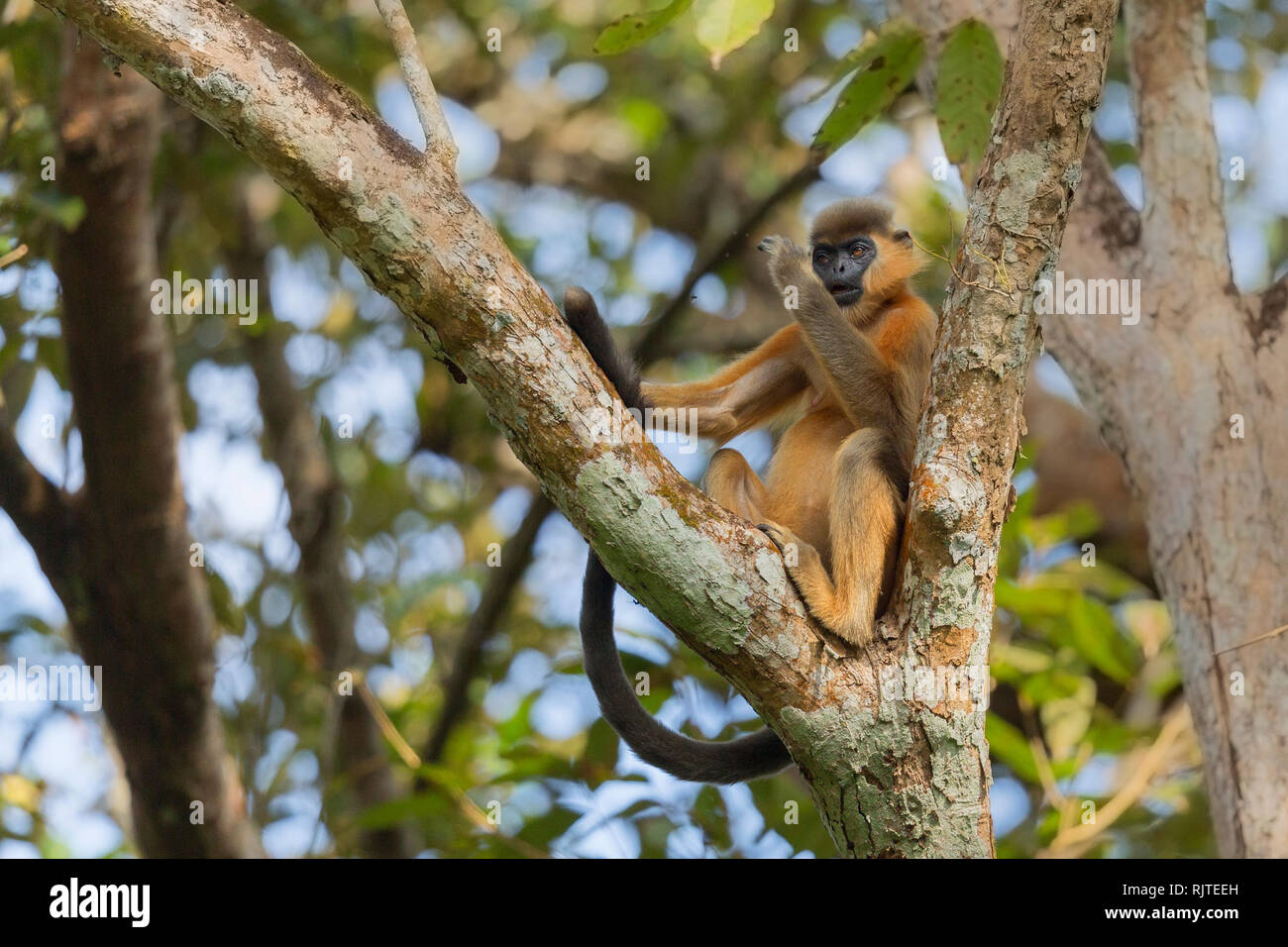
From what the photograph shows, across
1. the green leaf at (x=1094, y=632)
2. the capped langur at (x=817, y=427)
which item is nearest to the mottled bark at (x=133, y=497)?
the capped langur at (x=817, y=427)

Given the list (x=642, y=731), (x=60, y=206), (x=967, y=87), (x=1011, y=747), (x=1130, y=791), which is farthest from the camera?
(x=1130, y=791)

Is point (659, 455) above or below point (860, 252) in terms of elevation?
below

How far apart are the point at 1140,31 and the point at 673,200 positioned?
4.94 meters

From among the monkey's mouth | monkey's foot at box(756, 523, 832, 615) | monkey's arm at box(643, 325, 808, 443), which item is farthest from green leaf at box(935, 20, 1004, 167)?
monkey's foot at box(756, 523, 832, 615)

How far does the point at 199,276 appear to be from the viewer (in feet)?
33.1

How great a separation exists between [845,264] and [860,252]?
11 cm

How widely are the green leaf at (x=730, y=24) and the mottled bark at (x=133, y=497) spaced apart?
326cm

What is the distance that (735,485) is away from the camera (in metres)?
5.40

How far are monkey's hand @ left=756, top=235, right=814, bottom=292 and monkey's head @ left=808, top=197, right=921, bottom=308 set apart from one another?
72 centimetres

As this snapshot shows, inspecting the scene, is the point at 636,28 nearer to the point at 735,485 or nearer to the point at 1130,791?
the point at 735,485

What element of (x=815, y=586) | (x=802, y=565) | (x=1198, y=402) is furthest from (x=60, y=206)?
(x=1198, y=402)

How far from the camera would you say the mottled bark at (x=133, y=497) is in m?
6.22

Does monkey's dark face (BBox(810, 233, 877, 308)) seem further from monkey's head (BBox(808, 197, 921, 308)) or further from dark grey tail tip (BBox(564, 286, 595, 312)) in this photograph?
dark grey tail tip (BBox(564, 286, 595, 312))

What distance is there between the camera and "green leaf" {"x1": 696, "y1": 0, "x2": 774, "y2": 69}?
14.1ft
